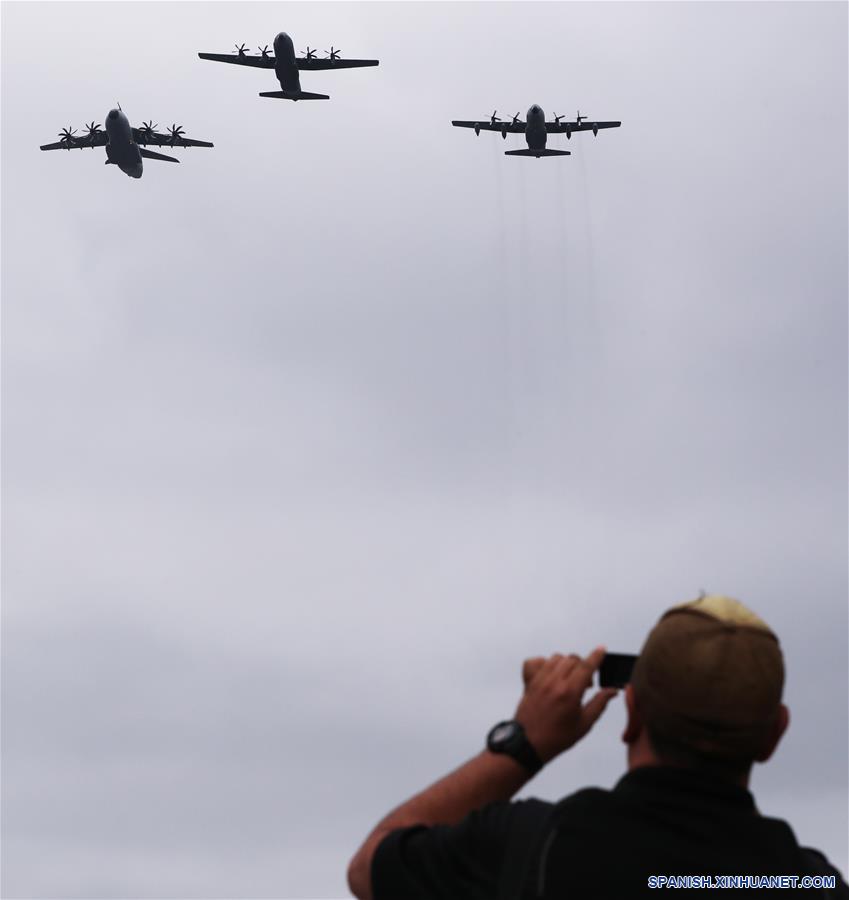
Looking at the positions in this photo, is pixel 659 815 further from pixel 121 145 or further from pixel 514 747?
pixel 121 145

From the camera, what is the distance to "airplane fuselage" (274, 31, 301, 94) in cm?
11206

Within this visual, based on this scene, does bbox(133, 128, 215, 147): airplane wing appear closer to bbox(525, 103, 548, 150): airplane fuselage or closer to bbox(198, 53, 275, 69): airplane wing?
bbox(198, 53, 275, 69): airplane wing

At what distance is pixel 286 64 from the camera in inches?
4523

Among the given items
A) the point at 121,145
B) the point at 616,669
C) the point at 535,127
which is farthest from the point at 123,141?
the point at 616,669

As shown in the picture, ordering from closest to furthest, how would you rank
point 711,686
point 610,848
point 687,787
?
point 610,848 → point 711,686 → point 687,787

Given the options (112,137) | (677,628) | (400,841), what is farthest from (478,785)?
(112,137)

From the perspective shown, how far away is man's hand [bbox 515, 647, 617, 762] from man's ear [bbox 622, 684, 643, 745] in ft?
0.92

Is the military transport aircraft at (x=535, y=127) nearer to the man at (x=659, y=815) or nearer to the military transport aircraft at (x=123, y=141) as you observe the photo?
the military transport aircraft at (x=123, y=141)

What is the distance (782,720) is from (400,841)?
2.69 meters

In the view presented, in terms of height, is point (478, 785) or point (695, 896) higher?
point (478, 785)

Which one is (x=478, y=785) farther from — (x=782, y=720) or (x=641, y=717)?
(x=782, y=720)

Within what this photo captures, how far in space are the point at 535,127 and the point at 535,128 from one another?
0.14 m

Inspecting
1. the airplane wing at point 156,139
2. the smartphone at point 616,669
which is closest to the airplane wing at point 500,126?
the airplane wing at point 156,139

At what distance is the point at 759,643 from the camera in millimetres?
8219
